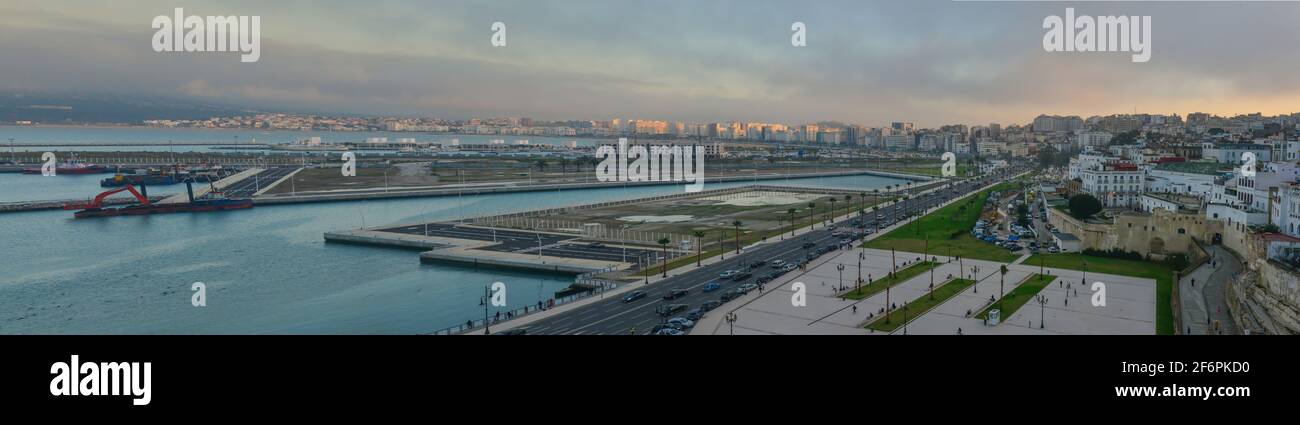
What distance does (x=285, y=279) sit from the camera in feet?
68.6

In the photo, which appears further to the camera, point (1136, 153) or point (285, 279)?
point (1136, 153)

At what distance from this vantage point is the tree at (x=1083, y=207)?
76.3 feet

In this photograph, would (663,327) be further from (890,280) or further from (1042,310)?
(1042,310)

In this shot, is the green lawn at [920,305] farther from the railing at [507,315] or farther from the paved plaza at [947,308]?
Result: the railing at [507,315]

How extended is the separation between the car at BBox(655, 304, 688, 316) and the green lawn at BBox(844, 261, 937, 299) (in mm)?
3372

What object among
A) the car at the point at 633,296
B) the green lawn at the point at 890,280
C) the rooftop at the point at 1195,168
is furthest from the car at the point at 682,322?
→ the rooftop at the point at 1195,168

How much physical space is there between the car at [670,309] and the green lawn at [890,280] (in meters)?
3.37

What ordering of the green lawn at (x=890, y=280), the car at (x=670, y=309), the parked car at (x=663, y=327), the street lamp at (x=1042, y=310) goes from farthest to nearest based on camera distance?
1. the green lawn at (x=890, y=280)
2. the car at (x=670, y=309)
3. the street lamp at (x=1042, y=310)
4. the parked car at (x=663, y=327)

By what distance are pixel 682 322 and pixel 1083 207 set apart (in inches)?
589
